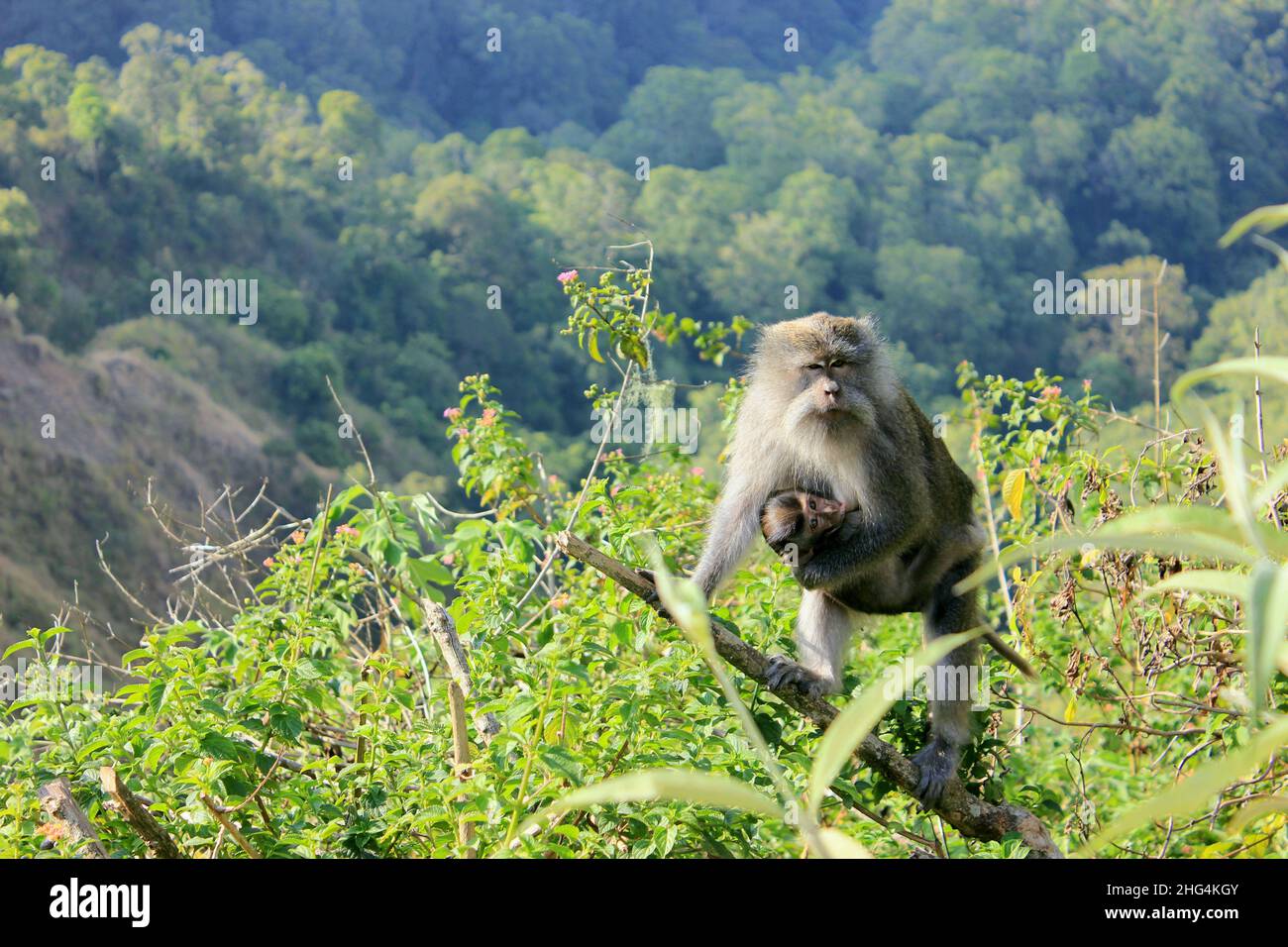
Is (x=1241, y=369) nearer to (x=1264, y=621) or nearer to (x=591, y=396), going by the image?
(x=1264, y=621)

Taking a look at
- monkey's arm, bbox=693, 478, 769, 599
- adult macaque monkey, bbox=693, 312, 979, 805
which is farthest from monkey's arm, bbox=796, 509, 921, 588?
monkey's arm, bbox=693, 478, 769, 599

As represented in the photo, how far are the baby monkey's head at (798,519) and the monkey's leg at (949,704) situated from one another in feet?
1.84

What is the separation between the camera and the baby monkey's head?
4.67 metres

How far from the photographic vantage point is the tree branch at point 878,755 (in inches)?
147

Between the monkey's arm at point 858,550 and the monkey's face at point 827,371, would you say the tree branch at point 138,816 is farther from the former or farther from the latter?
the monkey's face at point 827,371

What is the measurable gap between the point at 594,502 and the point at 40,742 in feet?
7.35

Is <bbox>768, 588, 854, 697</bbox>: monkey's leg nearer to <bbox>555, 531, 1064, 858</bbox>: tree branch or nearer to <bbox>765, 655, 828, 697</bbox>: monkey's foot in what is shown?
<bbox>765, 655, 828, 697</bbox>: monkey's foot

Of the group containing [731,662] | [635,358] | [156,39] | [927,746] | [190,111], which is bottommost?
[927,746]

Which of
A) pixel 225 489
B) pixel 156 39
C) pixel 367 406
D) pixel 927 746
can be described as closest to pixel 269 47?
pixel 156 39

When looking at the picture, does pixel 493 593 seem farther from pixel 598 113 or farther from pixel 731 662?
pixel 598 113

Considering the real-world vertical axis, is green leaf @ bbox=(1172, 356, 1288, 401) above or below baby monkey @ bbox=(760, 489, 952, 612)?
above

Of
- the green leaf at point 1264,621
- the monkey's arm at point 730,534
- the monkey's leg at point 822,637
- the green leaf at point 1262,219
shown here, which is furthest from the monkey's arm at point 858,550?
the green leaf at point 1264,621

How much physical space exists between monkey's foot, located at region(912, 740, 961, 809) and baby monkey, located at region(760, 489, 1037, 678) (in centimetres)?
40

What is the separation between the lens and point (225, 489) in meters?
5.89
